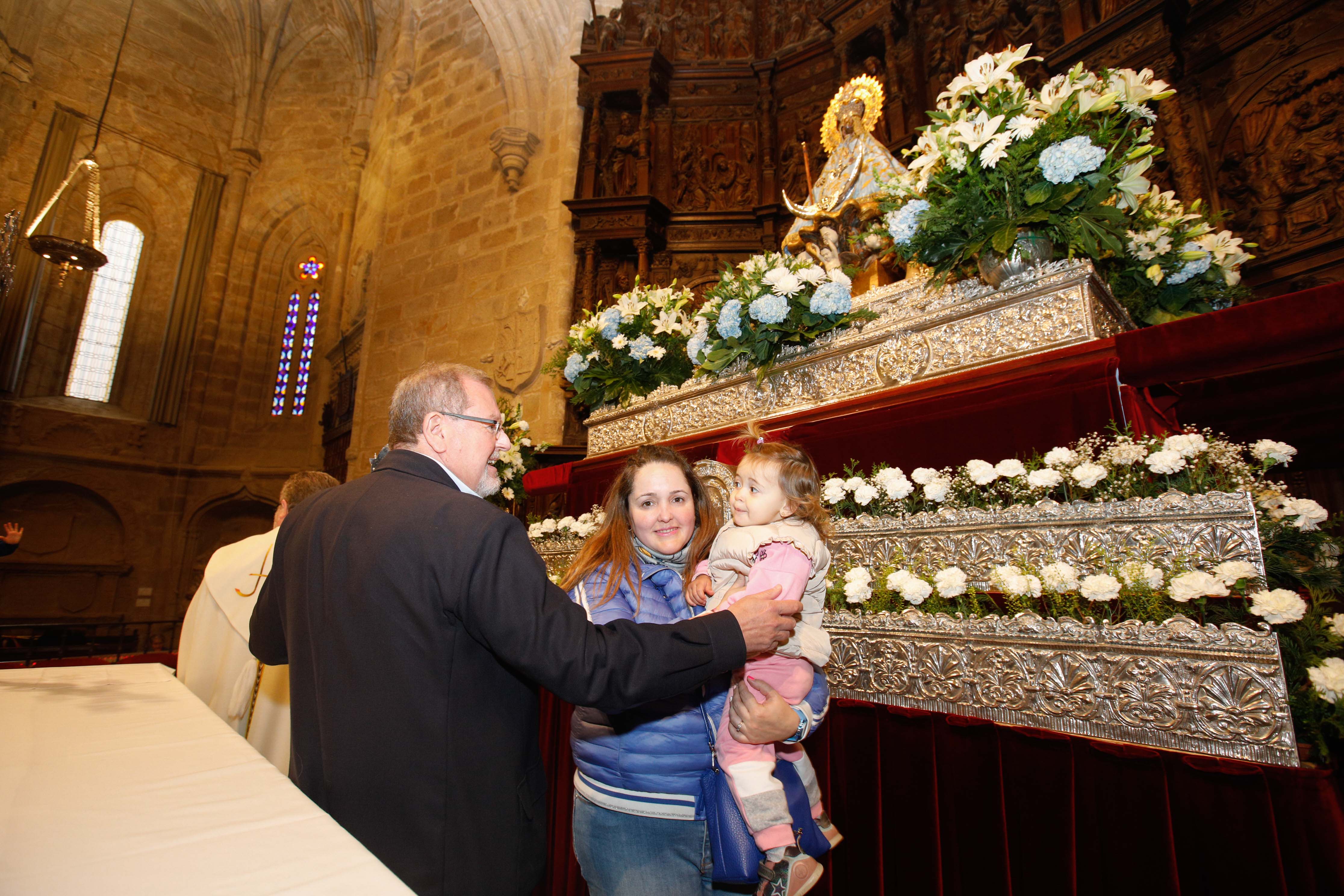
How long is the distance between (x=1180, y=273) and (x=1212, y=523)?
220 cm

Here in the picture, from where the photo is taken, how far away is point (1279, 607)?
1510mm

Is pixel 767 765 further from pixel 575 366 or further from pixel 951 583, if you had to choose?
pixel 575 366

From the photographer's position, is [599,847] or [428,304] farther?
[428,304]

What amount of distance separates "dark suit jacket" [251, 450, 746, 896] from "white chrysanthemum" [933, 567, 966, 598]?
0.99 metres

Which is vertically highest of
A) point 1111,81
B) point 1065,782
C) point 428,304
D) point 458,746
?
point 428,304

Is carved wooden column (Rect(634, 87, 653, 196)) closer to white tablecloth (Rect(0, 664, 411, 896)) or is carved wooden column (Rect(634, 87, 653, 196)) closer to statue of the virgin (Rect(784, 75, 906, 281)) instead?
statue of the virgin (Rect(784, 75, 906, 281))

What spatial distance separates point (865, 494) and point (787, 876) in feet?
4.76

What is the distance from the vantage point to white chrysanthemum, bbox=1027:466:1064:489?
82.4 inches

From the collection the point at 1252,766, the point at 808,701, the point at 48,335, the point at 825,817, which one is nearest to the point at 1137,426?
the point at 1252,766

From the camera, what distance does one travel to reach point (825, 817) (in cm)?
176

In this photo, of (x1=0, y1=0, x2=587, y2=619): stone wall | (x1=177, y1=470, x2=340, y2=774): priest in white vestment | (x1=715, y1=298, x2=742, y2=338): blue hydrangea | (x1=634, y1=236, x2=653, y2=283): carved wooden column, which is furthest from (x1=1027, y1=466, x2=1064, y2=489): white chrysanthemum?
(x1=634, y1=236, x2=653, y2=283): carved wooden column

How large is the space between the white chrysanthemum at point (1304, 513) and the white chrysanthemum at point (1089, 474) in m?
0.46

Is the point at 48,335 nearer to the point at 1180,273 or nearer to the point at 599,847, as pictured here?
the point at 599,847

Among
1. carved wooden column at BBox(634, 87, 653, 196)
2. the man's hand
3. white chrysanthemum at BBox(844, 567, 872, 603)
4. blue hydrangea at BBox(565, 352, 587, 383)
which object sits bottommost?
the man's hand
